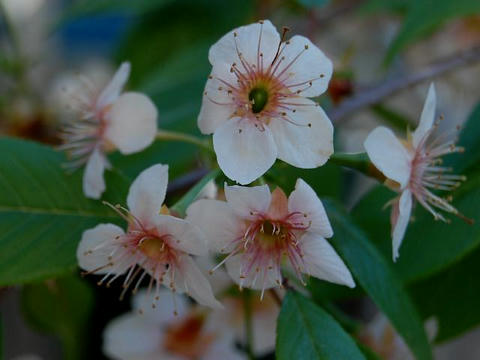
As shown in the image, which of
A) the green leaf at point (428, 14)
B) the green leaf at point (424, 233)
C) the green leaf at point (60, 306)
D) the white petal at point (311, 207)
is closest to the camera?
the white petal at point (311, 207)

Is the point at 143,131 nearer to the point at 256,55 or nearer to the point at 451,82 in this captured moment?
the point at 256,55

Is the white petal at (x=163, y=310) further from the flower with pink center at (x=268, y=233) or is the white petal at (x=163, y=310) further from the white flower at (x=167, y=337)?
the flower with pink center at (x=268, y=233)

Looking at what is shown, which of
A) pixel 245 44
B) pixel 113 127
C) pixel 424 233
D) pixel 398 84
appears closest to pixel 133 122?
pixel 113 127

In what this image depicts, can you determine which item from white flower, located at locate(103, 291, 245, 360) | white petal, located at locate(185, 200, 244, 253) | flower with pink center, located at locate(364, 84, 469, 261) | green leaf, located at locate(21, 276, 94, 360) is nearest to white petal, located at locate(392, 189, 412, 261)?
flower with pink center, located at locate(364, 84, 469, 261)

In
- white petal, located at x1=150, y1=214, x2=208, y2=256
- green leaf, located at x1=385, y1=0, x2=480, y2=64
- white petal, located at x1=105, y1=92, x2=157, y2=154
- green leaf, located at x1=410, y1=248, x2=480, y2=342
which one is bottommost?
green leaf, located at x1=410, y1=248, x2=480, y2=342

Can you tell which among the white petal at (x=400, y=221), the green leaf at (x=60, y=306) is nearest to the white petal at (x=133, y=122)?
the white petal at (x=400, y=221)

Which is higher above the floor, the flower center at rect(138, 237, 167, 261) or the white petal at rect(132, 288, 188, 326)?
the flower center at rect(138, 237, 167, 261)

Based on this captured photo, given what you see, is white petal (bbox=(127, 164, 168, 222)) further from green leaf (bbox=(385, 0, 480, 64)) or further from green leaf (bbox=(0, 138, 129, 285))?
green leaf (bbox=(385, 0, 480, 64))
